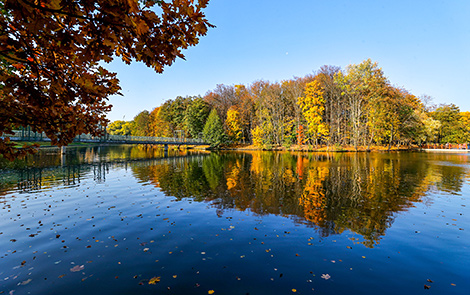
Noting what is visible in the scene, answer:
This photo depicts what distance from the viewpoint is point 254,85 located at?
246 ft

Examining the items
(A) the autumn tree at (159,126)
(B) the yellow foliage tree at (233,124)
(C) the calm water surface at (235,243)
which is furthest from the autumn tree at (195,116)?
(C) the calm water surface at (235,243)

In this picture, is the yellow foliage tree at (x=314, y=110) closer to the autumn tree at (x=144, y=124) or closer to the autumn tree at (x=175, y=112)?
the autumn tree at (x=175, y=112)

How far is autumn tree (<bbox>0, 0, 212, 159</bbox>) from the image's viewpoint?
2559mm

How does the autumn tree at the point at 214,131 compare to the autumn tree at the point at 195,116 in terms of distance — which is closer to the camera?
the autumn tree at the point at 214,131

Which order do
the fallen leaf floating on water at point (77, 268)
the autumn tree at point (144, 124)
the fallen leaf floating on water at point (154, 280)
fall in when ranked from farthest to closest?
the autumn tree at point (144, 124)
the fallen leaf floating on water at point (77, 268)
the fallen leaf floating on water at point (154, 280)

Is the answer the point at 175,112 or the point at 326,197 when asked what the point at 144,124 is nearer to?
the point at 175,112

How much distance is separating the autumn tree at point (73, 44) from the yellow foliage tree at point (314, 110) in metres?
60.0

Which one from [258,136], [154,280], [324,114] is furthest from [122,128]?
[154,280]

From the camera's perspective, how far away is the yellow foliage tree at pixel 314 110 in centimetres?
5912

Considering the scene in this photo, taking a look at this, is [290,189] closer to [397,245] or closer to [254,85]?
[397,245]

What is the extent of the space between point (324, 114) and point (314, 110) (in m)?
12.3

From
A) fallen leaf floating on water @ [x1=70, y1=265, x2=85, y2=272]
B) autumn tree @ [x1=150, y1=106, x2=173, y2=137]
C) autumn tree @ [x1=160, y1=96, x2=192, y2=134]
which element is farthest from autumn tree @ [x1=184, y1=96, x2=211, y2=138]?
fallen leaf floating on water @ [x1=70, y1=265, x2=85, y2=272]

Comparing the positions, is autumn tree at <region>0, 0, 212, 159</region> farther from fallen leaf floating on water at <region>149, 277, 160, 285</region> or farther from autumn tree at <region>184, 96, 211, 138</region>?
autumn tree at <region>184, 96, 211, 138</region>

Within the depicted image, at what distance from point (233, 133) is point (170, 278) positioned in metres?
73.5
